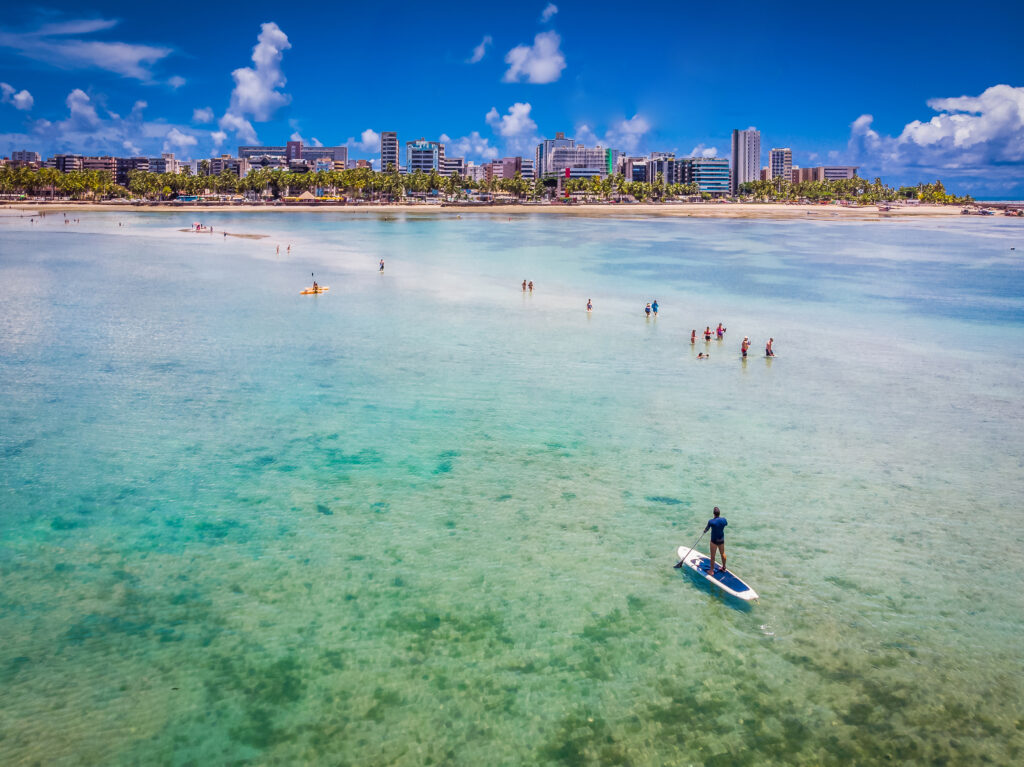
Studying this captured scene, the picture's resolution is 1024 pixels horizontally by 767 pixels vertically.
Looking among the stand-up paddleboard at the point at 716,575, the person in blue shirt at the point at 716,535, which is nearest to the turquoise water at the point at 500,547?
the stand-up paddleboard at the point at 716,575

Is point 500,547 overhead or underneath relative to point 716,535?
underneath

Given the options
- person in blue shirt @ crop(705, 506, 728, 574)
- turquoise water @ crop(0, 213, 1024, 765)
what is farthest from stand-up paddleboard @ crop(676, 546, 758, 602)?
turquoise water @ crop(0, 213, 1024, 765)

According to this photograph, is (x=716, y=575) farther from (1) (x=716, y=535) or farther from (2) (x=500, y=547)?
(2) (x=500, y=547)

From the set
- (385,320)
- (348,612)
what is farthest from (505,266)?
(348,612)

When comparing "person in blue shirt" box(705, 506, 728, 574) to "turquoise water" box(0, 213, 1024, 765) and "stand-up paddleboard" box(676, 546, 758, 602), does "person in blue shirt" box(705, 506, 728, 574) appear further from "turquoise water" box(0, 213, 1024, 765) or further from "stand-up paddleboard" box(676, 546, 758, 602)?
"turquoise water" box(0, 213, 1024, 765)

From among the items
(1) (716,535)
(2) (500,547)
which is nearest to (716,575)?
(1) (716,535)

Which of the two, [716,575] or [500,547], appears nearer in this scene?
[716,575]
